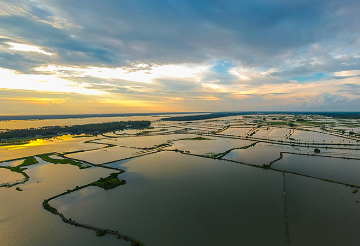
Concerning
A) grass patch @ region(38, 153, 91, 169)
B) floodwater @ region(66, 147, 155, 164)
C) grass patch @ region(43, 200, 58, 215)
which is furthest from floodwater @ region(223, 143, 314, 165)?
grass patch @ region(43, 200, 58, 215)

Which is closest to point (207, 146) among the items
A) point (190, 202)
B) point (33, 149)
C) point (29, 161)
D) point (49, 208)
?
point (190, 202)

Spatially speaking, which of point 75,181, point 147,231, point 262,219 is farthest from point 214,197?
point 75,181

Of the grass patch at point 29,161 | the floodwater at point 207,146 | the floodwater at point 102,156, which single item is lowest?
the floodwater at point 102,156

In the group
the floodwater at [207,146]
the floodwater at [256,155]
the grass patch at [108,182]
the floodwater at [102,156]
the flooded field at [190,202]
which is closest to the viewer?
the flooded field at [190,202]

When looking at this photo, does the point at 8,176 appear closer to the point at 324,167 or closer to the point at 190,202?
the point at 190,202

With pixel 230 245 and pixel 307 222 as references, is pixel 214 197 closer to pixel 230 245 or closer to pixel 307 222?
pixel 230 245

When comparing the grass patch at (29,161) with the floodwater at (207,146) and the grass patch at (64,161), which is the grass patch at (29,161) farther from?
the floodwater at (207,146)

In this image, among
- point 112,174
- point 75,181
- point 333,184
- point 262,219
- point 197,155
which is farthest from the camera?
point 197,155

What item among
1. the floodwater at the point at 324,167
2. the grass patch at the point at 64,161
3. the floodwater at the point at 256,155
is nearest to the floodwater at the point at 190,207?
the floodwater at the point at 324,167
